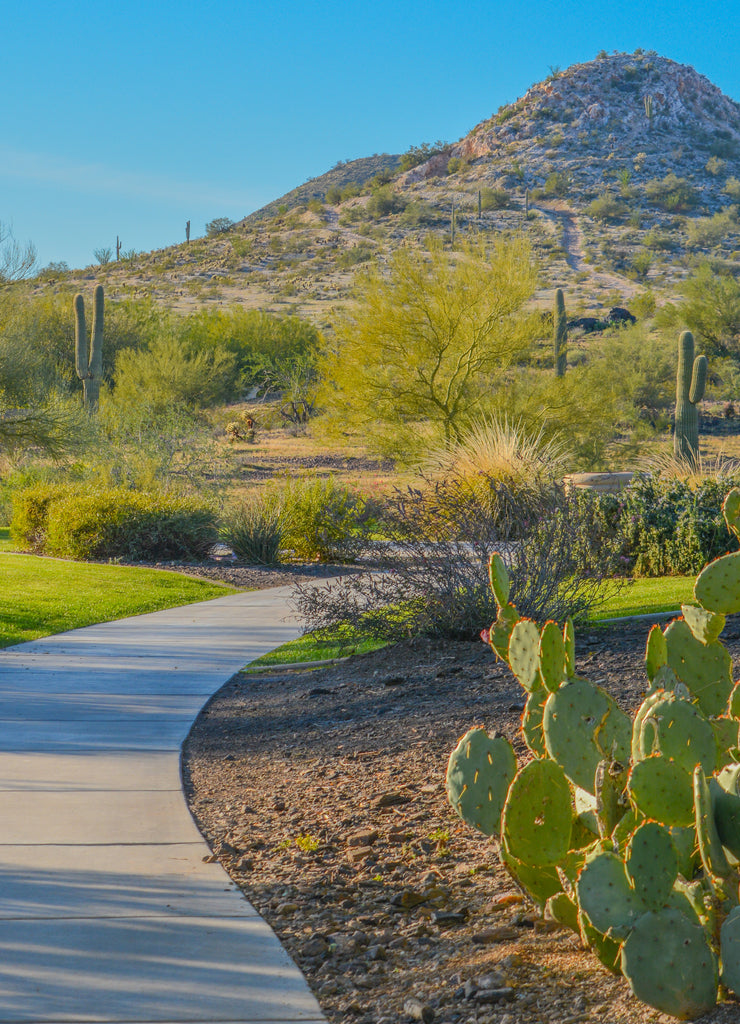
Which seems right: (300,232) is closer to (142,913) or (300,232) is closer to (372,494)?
(372,494)

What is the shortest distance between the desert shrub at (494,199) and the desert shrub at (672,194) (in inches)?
424

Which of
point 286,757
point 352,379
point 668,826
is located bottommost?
point 286,757

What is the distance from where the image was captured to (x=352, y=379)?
26281 mm

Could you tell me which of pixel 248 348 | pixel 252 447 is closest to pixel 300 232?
pixel 248 348

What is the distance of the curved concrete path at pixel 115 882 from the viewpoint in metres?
3.03

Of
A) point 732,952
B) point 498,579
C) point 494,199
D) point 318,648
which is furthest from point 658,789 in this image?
point 494,199

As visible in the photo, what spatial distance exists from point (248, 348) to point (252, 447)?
1208 cm

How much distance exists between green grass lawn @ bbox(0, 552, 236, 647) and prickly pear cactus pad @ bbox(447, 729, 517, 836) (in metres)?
7.06

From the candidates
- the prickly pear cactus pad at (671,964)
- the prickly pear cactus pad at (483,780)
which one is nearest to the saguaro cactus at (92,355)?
the prickly pear cactus pad at (483,780)

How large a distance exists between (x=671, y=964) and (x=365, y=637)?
269 inches

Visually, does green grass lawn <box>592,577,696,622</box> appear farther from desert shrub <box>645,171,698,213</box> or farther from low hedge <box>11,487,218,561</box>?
desert shrub <box>645,171,698,213</box>

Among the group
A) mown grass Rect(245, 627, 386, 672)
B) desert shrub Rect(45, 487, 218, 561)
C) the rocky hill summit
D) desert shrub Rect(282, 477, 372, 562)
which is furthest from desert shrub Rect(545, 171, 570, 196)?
mown grass Rect(245, 627, 386, 672)

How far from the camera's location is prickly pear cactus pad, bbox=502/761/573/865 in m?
3.14

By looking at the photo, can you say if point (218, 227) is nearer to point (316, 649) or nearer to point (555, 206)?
point (555, 206)
